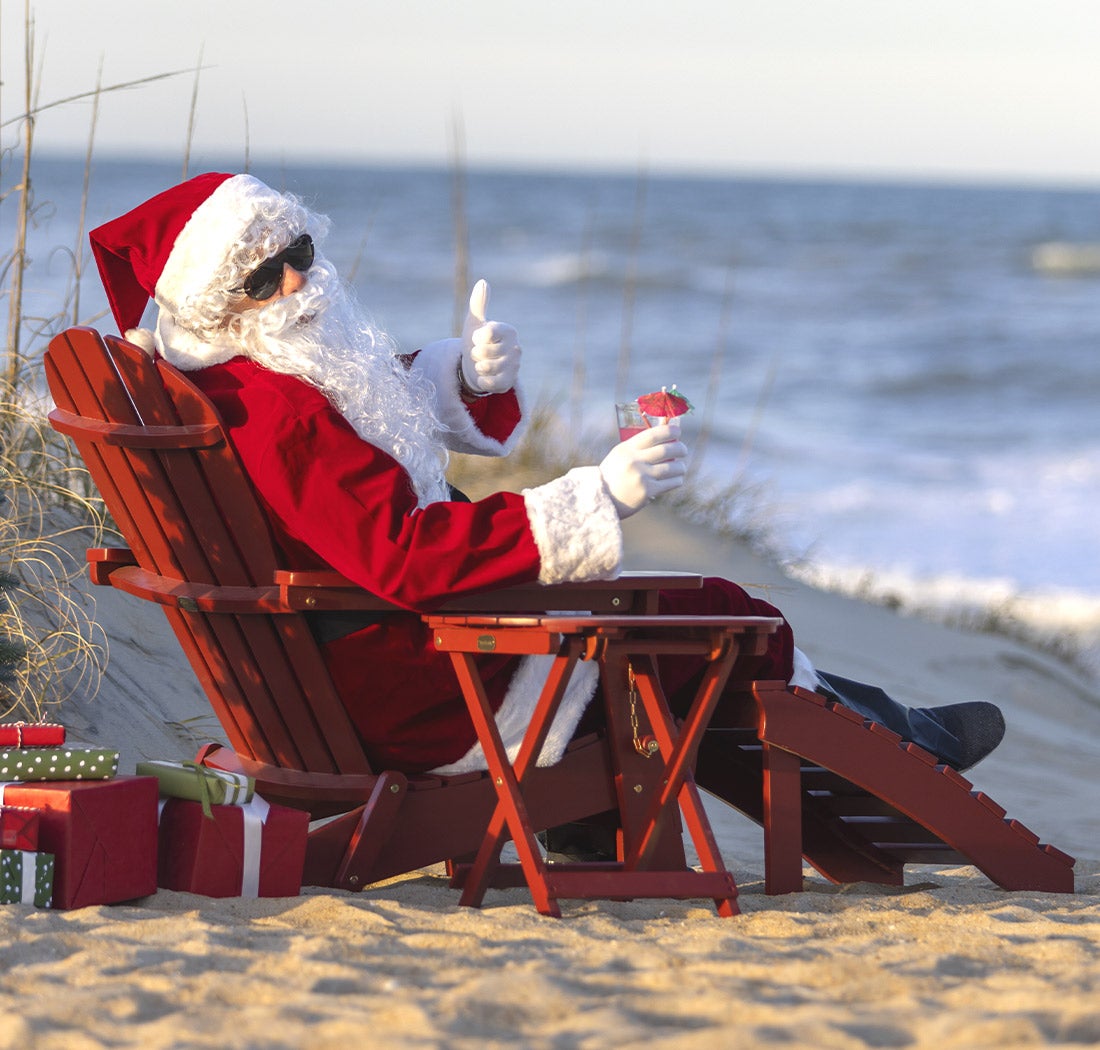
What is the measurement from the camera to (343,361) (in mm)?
3104

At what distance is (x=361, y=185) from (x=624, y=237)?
2171 centimetres

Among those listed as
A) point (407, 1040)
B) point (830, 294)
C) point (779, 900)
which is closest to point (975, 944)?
point (779, 900)

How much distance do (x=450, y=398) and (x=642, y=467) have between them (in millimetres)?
843

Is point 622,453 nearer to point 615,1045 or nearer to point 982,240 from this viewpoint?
point 615,1045

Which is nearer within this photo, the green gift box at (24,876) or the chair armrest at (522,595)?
the green gift box at (24,876)

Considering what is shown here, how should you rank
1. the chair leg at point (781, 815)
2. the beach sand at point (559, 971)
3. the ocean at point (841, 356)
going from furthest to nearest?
1. the ocean at point (841, 356)
2. the chair leg at point (781, 815)
3. the beach sand at point (559, 971)

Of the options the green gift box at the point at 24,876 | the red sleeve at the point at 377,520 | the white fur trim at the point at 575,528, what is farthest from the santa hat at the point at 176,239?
the green gift box at the point at 24,876

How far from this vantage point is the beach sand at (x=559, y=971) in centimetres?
206

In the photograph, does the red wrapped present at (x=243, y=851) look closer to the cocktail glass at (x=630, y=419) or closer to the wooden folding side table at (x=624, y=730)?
the wooden folding side table at (x=624, y=730)

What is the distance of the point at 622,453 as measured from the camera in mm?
2822

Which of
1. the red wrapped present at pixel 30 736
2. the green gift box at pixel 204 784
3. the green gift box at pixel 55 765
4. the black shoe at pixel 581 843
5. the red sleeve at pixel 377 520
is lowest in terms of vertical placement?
the black shoe at pixel 581 843

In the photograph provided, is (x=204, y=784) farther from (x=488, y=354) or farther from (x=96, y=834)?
(x=488, y=354)

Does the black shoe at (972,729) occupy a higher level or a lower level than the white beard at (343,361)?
lower

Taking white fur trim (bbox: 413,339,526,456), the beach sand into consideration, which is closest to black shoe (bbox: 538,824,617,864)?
the beach sand
